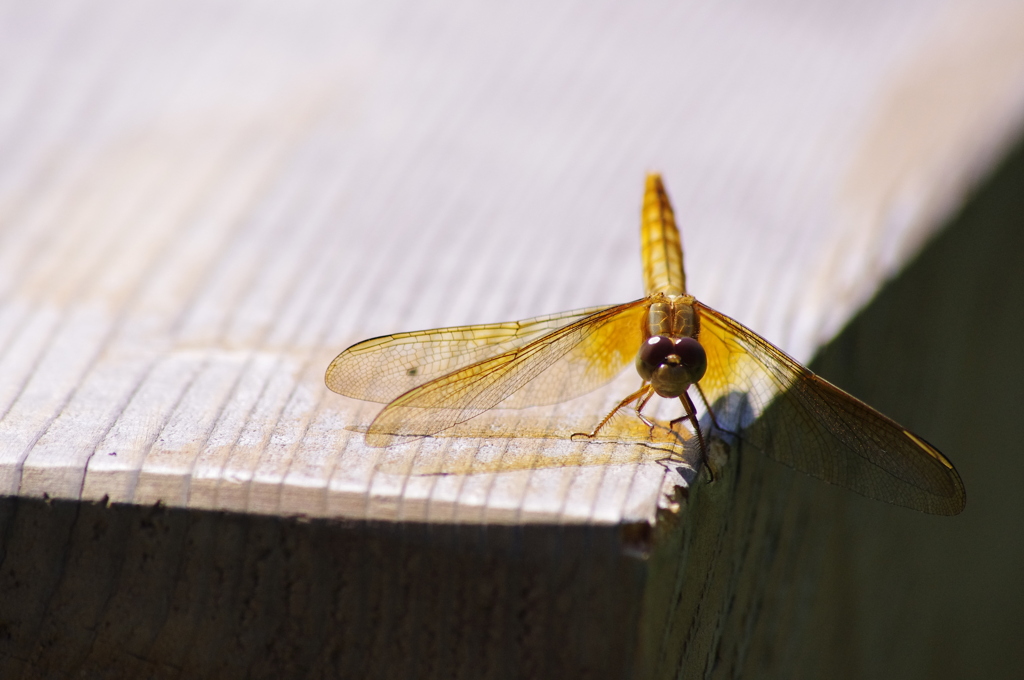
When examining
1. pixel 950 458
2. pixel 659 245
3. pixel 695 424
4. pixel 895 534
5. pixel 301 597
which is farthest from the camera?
pixel 950 458

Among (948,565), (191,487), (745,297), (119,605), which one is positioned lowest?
(948,565)

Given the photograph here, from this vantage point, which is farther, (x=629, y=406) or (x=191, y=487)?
(x=629, y=406)

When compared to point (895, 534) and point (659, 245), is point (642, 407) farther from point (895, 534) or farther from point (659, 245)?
point (895, 534)

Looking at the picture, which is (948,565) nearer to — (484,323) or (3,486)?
(484,323)

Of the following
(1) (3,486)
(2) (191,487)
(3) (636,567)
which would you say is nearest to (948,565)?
(3) (636,567)

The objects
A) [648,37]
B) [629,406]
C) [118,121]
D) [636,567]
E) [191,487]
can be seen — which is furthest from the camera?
[648,37]

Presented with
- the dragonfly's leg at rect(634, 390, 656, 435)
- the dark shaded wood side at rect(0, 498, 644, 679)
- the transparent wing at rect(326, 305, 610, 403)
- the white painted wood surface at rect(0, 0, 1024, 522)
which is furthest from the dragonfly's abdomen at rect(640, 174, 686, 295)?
the dark shaded wood side at rect(0, 498, 644, 679)

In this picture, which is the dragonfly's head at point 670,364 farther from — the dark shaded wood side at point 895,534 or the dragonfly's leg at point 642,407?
the dark shaded wood side at point 895,534

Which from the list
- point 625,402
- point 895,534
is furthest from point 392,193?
point 895,534
